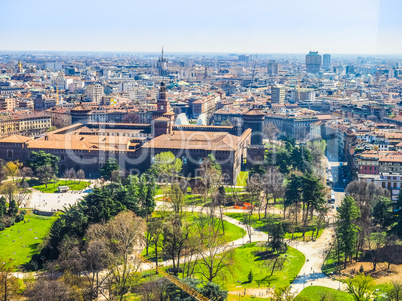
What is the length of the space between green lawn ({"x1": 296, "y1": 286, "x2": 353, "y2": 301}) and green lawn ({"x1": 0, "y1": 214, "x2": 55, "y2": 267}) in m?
15.2

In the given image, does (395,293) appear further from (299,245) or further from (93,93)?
(93,93)

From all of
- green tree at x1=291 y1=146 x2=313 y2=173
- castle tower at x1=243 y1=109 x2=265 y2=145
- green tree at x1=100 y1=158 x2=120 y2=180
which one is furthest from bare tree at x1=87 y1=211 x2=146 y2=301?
castle tower at x1=243 y1=109 x2=265 y2=145

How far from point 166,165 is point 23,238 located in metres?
15.2

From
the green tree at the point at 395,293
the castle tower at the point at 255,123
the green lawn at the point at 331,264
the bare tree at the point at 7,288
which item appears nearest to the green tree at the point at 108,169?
the castle tower at the point at 255,123

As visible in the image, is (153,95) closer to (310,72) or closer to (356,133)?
(356,133)

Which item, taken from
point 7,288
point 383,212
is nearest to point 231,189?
point 383,212

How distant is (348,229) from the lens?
28.8 meters

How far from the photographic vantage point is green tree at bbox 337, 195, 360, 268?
93.8ft

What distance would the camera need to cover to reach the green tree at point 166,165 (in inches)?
1757

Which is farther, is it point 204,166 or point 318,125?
point 318,125

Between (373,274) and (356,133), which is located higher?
(356,133)

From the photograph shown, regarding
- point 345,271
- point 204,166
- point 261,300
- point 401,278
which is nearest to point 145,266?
point 261,300

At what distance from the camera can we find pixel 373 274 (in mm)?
27672

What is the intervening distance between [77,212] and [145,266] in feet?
16.8
